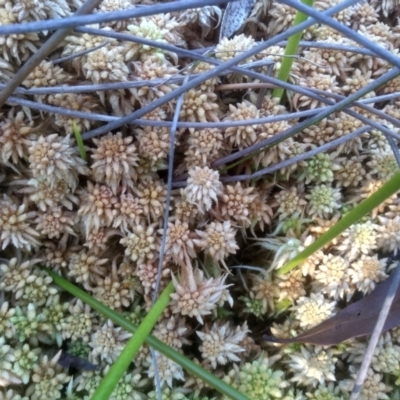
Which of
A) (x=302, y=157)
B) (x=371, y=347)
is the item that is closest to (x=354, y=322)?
(x=371, y=347)

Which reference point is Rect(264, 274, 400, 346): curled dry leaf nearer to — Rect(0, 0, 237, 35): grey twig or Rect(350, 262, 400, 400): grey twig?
Rect(350, 262, 400, 400): grey twig

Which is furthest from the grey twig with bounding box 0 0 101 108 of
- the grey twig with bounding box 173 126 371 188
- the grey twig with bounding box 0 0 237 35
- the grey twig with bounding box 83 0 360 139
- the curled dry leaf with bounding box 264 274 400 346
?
the curled dry leaf with bounding box 264 274 400 346

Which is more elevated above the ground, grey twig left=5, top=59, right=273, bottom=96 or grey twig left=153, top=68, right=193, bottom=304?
grey twig left=5, top=59, right=273, bottom=96

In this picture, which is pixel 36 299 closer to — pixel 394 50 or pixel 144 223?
pixel 144 223


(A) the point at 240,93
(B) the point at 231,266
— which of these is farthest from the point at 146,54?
(B) the point at 231,266

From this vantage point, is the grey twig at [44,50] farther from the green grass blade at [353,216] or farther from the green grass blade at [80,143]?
the green grass blade at [353,216]

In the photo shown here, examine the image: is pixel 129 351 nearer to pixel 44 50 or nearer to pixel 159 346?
pixel 159 346
